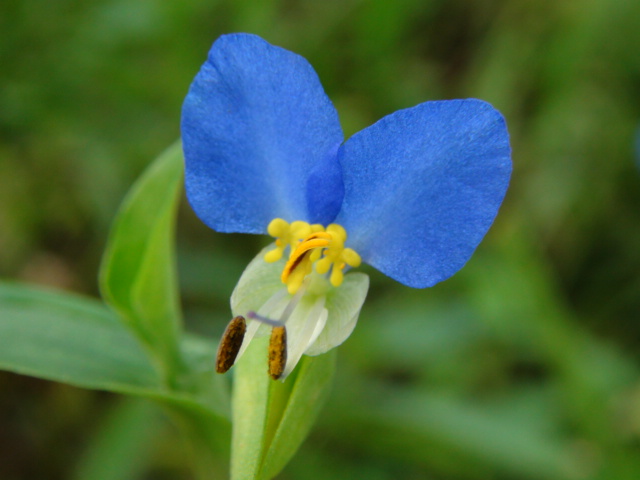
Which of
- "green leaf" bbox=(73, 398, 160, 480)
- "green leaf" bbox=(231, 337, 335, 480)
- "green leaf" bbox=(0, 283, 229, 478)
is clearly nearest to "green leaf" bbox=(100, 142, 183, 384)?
"green leaf" bbox=(0, 283, 229, 478)

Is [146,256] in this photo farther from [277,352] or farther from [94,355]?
[277,352]

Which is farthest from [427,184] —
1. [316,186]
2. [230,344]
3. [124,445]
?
[124,445]

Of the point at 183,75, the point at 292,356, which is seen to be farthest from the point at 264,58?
the point at 183,75

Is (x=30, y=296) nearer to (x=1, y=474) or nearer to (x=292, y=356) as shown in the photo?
(x=292, y=356)

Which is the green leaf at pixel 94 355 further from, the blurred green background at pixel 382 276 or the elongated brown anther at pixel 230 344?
the blurred green background at pixel 382 276

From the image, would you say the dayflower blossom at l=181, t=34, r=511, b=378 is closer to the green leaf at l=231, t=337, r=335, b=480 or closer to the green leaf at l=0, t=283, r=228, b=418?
the green leaf at l=231, t=337, r=335, b=480

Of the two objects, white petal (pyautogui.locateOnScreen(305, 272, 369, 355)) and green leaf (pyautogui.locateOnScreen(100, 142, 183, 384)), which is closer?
white petal (pyautogui.locateOnScreen(305, 272, 369, 355))

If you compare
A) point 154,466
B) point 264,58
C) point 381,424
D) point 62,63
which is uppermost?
point 264,58
